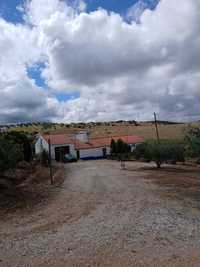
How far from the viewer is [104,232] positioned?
28.1ft

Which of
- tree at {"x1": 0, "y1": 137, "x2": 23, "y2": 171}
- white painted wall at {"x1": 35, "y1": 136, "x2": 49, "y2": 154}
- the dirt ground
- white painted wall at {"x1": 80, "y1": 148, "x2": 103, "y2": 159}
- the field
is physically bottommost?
the dirt ground

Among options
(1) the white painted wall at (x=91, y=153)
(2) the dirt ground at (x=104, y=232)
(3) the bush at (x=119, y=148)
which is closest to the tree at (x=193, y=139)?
(2) the dirt ground at (x=104, y=232)

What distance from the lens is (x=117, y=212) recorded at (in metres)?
11.0

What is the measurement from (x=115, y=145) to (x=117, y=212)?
42916 millimetres

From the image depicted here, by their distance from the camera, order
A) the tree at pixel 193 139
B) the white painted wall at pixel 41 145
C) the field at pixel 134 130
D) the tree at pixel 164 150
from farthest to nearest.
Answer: the field at pixel 134 130, the white painted wall at pixel 41 145, the tree at pixel 164 150, the tree at pixel 193 139

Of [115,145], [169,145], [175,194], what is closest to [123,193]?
[175,194]

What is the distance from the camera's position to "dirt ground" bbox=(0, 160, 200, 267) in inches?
260

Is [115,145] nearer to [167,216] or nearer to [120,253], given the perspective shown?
[167,216]

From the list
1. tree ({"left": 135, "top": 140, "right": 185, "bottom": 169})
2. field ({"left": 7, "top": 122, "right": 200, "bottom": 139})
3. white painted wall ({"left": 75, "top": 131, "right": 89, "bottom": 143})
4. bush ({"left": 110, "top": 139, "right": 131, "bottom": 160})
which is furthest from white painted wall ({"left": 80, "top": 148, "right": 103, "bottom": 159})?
tree ({"left": 135, "top": 140, "right": 185, "bottom": 169})

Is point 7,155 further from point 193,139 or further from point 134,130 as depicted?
point 134,130

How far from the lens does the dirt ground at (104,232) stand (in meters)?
6.60

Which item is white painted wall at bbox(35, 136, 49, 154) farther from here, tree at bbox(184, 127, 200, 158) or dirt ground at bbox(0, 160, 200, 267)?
dirt ground at bbox(0, 160, 200, 267)

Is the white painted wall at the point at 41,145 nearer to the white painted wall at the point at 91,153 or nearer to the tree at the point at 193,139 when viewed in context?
the white painted wall at the point at 91,153

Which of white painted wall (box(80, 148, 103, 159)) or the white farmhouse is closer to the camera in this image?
the white farmhouse
